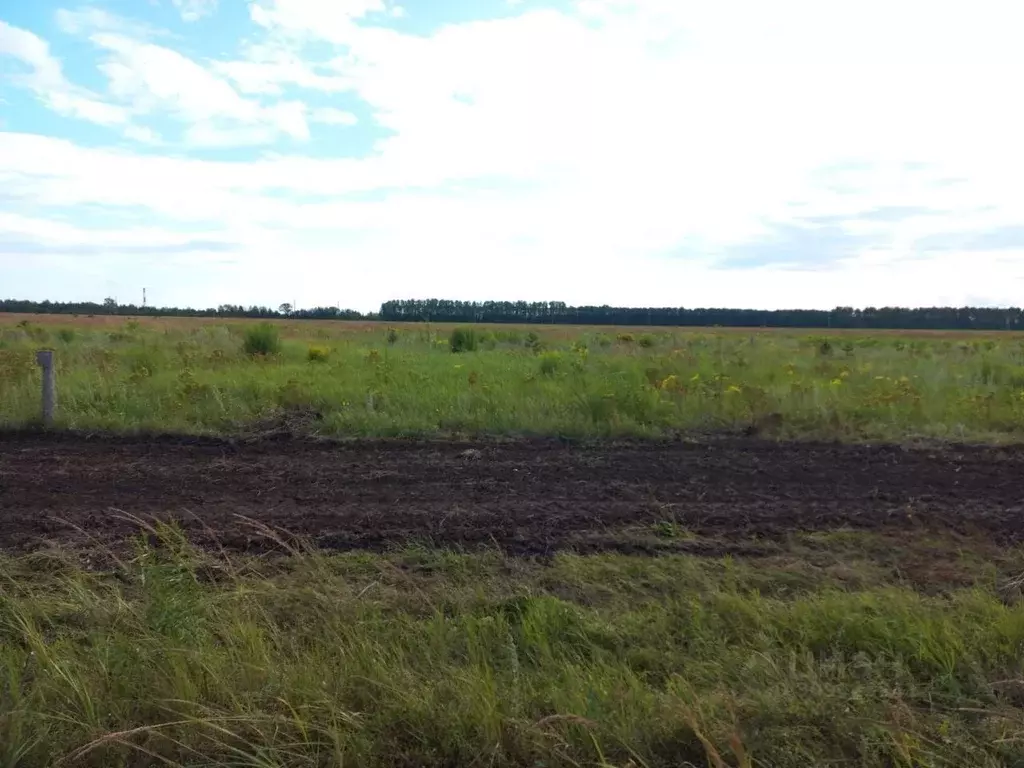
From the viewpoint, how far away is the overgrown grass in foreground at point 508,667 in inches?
125

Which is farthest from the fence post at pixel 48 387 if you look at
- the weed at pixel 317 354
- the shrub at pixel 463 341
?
the shrub at pixel 463 341

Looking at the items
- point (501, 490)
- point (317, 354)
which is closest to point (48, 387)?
point (317, 354)

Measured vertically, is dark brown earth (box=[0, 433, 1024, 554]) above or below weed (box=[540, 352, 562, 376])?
below

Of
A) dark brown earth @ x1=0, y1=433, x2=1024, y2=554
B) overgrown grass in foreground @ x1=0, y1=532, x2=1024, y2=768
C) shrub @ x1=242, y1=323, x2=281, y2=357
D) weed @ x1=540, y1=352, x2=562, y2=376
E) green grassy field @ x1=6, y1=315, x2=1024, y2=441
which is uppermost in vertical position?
shrub @ x1=242, y1=323, x2=281, y2=357

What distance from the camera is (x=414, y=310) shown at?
86250 mm

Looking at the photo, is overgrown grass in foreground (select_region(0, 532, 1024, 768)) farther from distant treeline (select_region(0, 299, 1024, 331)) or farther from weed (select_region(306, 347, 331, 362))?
distant treeline (select_region(0, 299, 1024, 331))

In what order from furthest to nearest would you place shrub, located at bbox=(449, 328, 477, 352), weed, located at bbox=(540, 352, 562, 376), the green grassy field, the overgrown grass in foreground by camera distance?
shrub, located at bbox=(449, 328, 477, 352) → weed, located at bbox=(540, 352, 562, 376) → the green grassy field → the overgrown grass in foreground

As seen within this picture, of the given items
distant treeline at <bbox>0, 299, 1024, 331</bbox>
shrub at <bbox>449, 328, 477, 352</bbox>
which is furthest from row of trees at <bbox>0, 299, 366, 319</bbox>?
shrub at <bbox>449, 328, 477, 352</bbox>

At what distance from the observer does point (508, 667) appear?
381 cm

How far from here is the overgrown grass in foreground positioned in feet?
10.4

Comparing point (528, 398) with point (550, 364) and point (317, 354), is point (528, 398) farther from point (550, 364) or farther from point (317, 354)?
point (317, 354)

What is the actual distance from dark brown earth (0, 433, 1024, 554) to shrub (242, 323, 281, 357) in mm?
7638

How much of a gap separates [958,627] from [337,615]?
330 cm

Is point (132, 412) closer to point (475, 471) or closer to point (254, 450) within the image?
point (254, 450)
